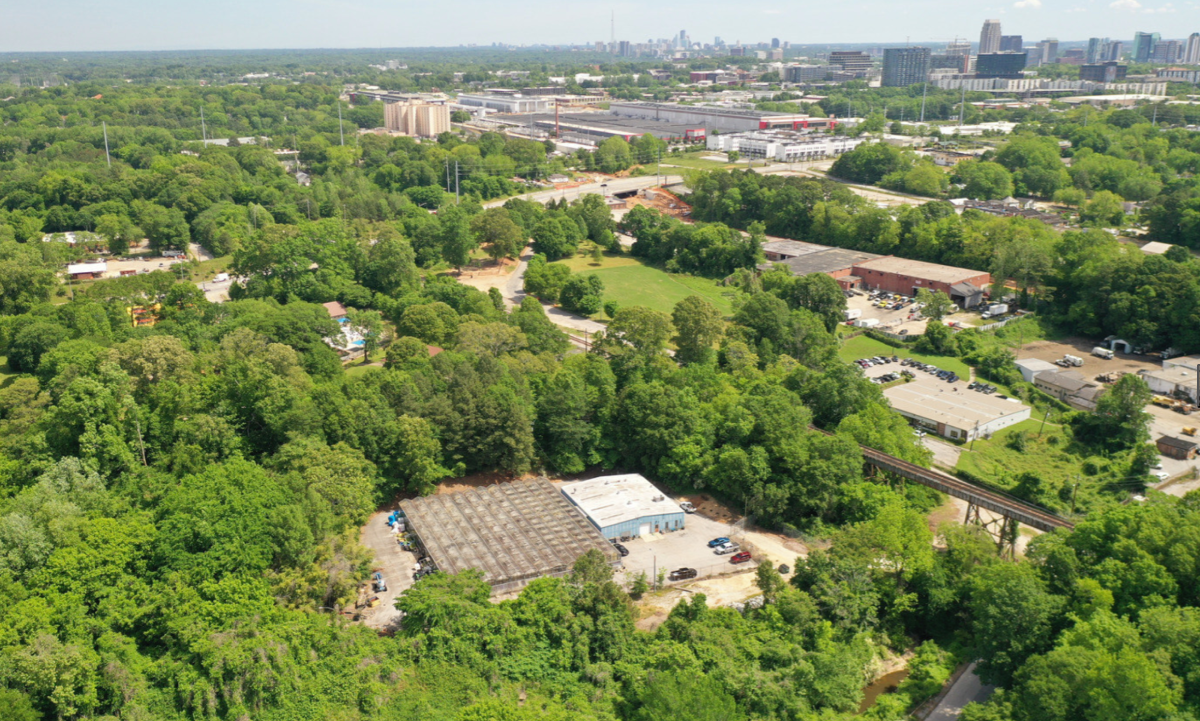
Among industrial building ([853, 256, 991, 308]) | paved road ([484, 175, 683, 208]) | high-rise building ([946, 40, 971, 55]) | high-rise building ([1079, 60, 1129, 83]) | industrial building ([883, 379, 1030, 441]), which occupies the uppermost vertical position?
high-rise building ([946, 40, 971, 55])

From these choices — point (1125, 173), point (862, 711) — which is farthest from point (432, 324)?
point (1125, 173)

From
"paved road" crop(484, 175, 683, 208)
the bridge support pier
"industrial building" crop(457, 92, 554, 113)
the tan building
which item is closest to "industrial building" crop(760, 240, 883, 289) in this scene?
"paved road" crop(484, 175, 683, 208)

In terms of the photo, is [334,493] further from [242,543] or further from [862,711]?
[862,711]

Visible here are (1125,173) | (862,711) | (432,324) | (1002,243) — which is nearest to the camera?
(862,711)

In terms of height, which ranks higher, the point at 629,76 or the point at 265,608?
the point at 629,76

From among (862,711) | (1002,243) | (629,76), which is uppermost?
(629,76)

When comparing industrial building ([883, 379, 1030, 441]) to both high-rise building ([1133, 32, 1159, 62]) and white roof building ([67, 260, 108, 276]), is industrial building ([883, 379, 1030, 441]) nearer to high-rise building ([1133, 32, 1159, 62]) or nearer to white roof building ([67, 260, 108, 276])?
white roof building ([67, 260, 108, 276])
